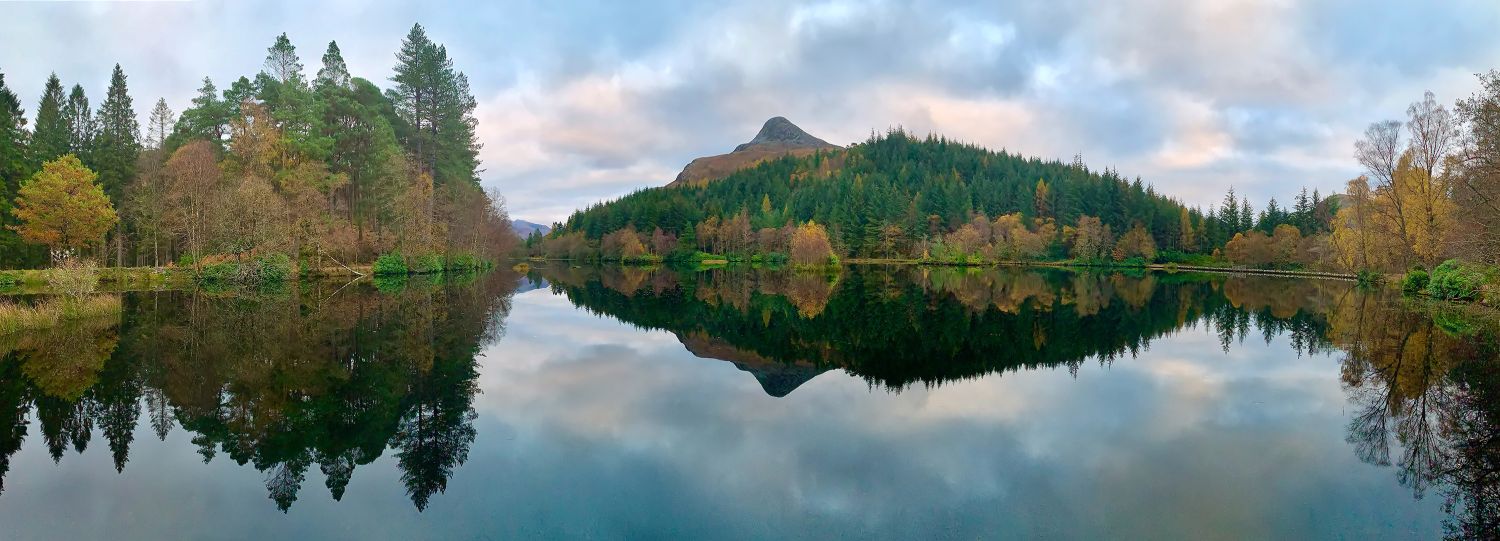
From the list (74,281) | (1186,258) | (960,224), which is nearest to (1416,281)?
(74,281)

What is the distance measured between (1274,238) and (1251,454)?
312 feet

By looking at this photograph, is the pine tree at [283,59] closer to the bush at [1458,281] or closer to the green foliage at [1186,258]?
the bush at [1458,281]

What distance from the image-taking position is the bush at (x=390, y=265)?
143 feet

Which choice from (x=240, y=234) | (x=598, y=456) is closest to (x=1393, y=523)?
(x=598, y=456)

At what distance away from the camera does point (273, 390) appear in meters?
10.6

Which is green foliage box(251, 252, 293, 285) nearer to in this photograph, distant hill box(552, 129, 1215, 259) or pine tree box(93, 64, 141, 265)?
pine tree box(93, 64, 141, 265)

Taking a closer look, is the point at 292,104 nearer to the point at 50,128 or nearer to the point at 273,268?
the point at 273,268

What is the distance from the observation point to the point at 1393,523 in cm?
574

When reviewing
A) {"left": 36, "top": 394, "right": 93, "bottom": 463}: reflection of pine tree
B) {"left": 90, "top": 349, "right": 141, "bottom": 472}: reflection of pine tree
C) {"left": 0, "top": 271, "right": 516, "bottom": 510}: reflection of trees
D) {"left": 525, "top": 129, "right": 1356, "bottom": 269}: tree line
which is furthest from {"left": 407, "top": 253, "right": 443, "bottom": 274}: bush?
{"left": 525, "top": 129, "right": 1356, "bottom": 269}: tree line

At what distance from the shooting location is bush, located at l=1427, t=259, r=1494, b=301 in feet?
84.0

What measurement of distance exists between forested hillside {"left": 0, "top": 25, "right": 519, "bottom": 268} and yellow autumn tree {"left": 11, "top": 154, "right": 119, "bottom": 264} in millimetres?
92

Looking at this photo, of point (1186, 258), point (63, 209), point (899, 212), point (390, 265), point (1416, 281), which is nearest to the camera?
point (1416, 281)

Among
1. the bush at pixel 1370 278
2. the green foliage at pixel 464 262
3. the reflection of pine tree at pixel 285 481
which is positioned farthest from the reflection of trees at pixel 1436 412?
the green foliage at pixel 464 262

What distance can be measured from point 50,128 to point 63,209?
16936mm
